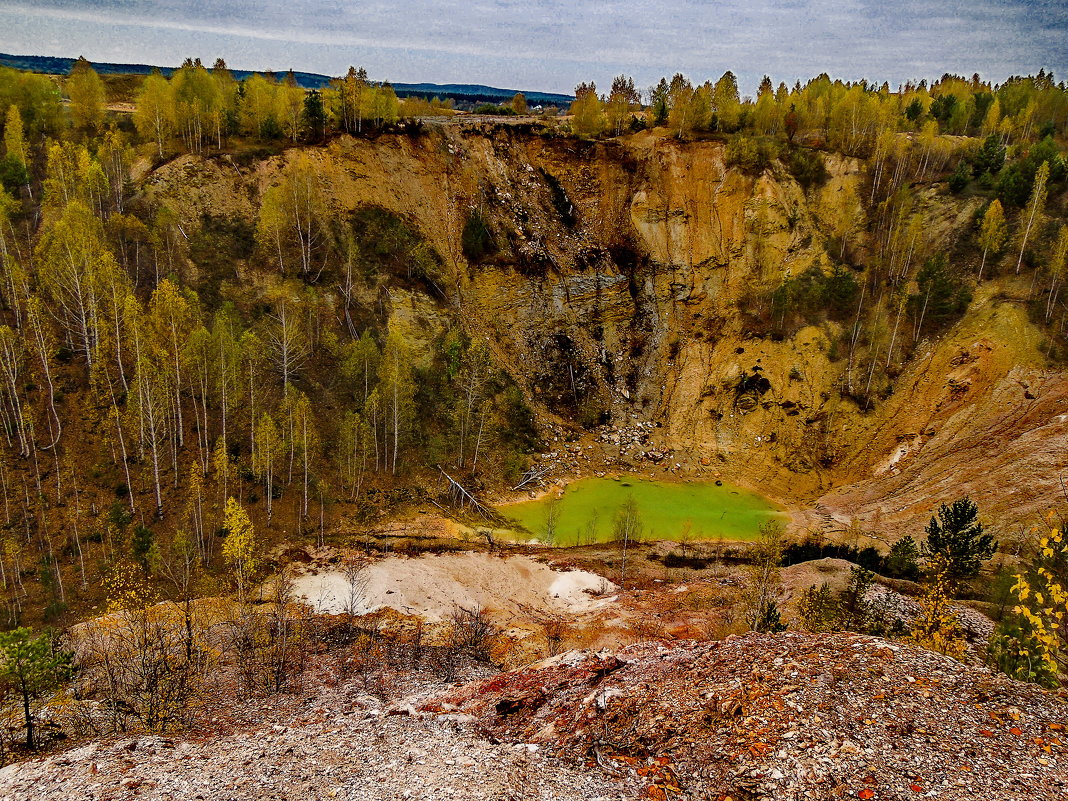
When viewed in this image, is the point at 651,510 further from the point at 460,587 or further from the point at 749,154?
the point at 749,154

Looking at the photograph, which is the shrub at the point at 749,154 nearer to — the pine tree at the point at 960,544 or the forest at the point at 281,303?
the forest at the point at 281,303

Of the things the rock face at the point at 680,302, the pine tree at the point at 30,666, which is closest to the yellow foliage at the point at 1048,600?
the rock face at the point at 680,302

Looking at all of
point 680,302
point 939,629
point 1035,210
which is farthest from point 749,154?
point 939,629

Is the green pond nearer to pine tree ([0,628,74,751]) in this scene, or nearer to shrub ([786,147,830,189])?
pine tree ([0,628,74,751])

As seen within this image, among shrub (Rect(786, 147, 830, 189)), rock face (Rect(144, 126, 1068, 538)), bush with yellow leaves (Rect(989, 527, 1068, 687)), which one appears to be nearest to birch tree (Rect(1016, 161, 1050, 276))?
rock face (Rect(144, 126, 1068, 538))

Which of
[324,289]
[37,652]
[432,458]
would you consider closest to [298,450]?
[432,458]
